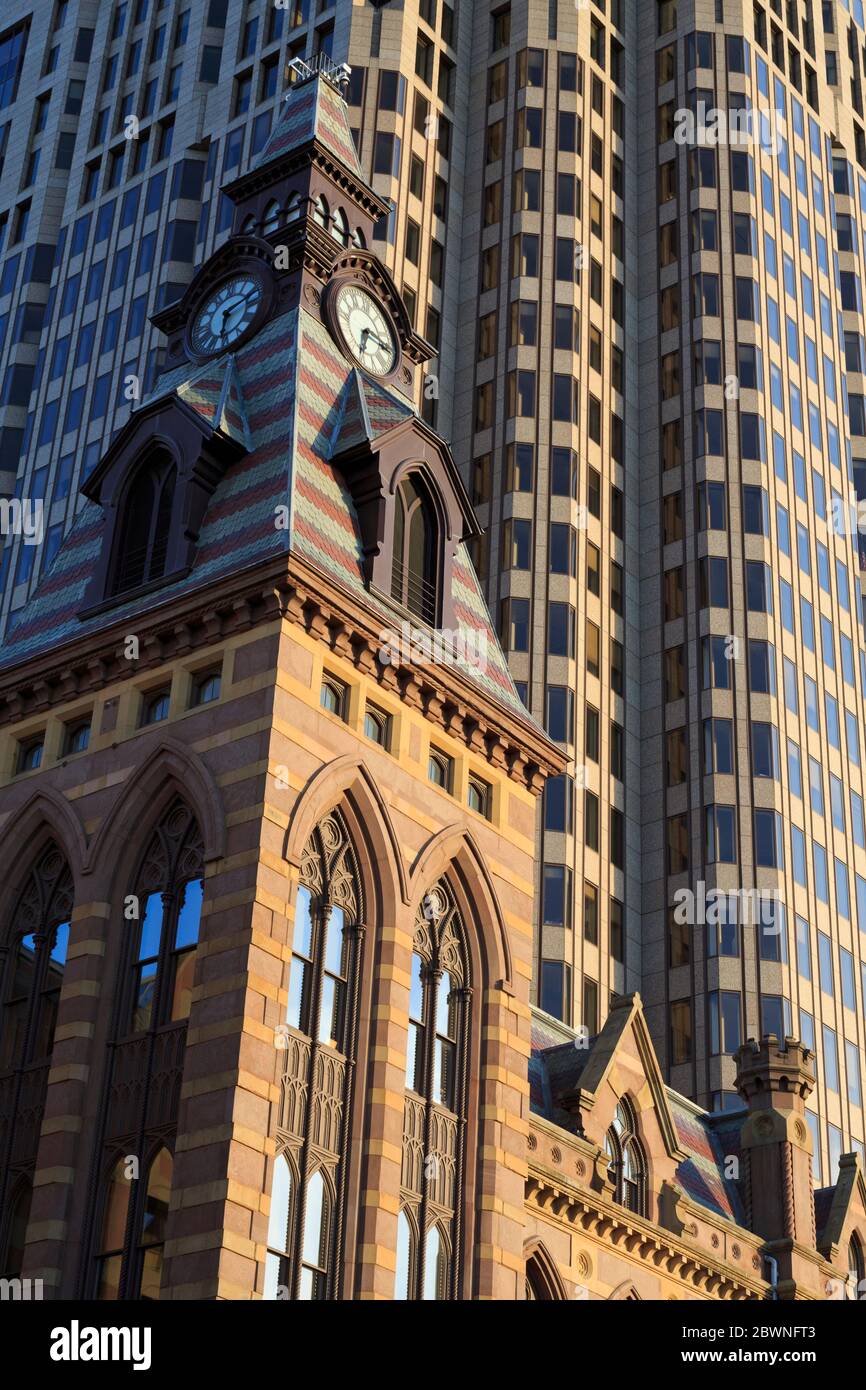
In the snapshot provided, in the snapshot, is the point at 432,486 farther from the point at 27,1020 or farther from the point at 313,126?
the point at 27,1020

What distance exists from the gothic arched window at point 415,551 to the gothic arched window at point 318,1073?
6299 millimetres

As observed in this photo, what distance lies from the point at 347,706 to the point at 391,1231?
9.63 m

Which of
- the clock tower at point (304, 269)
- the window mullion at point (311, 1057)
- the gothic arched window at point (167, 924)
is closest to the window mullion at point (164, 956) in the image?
the gothic arched window at point (167, 924)

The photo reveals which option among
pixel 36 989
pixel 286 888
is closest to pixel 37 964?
pixel 36 989

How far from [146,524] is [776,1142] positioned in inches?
982

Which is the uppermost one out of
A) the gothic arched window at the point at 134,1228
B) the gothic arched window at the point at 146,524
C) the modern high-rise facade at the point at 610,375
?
the modern high-rise facade at the point at 610,375

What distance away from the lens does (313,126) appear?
50.0 meters

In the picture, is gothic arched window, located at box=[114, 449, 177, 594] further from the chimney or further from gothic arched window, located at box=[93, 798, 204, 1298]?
the chimney

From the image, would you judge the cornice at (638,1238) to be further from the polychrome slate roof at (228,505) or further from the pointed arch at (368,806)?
the polychrome slate roof at (228,505)

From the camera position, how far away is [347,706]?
3812 cm

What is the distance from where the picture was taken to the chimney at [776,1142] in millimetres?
53031

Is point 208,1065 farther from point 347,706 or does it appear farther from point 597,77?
point 597,77

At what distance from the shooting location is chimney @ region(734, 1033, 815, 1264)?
2088 inches
